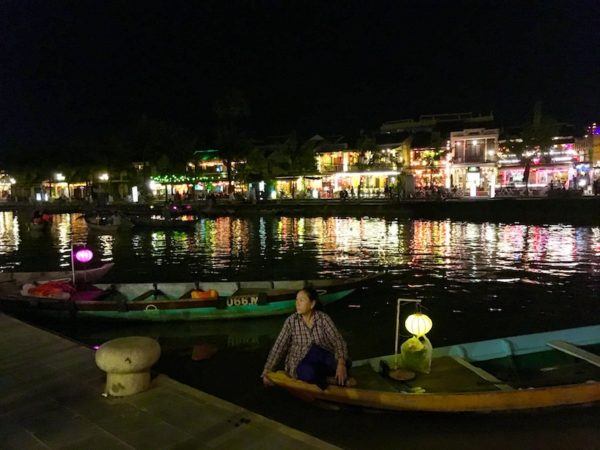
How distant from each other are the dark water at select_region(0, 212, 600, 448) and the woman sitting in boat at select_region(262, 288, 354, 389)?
0.79 metres

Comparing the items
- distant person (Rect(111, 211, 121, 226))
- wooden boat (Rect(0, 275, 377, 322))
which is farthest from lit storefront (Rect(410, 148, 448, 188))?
wooden boat (Rect(0, 275, 377, 322))

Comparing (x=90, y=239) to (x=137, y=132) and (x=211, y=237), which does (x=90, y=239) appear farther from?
(x=137, y=132)

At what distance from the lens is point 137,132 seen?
68375 millimetres

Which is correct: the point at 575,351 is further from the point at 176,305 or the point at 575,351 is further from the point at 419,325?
the point at 176,305

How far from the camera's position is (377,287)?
1672cm

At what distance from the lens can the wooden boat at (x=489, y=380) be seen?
6.63 metres

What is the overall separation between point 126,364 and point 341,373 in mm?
2786

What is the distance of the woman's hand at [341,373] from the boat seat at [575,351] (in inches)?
149

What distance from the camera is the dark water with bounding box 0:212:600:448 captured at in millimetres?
6879

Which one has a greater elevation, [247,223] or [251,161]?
[251,161]

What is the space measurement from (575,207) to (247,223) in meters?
25.8

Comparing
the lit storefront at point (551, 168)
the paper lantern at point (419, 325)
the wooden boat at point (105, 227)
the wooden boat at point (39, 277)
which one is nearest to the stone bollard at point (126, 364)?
the paper lantern at point (419, 325)

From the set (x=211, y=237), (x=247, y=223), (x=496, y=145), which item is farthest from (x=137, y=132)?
(x=496, y=145)

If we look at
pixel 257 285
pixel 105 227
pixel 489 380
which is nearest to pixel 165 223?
pixel 105 227
